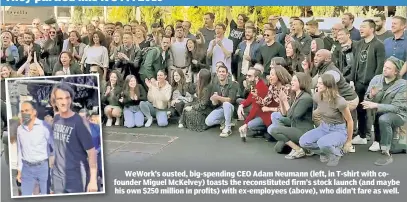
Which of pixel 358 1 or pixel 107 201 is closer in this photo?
pixel 358 1

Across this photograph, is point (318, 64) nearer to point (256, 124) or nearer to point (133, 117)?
point (256, 124)

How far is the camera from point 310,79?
15.7 ft

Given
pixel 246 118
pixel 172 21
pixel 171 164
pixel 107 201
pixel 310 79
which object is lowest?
pixel 107 201

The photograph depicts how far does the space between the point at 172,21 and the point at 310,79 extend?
1.21 meters

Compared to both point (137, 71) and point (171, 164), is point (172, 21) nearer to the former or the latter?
point (137, 71)

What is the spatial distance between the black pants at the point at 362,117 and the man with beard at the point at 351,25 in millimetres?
378

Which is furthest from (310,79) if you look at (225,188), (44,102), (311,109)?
(44,102)

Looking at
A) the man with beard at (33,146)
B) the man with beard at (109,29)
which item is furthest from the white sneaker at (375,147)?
the man with beard at (33,146)

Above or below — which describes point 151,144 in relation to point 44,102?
below

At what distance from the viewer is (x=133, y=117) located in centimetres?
498

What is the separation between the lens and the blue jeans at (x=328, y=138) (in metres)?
4.78

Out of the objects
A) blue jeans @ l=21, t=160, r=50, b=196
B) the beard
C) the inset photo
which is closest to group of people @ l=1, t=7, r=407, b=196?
the beard

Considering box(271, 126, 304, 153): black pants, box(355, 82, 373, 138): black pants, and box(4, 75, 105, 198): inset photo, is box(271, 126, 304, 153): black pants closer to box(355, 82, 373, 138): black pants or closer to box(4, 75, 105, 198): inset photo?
box(355, 82, 373, 138): black pants

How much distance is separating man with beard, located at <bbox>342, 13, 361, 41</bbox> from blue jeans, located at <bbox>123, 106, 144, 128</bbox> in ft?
5.98
